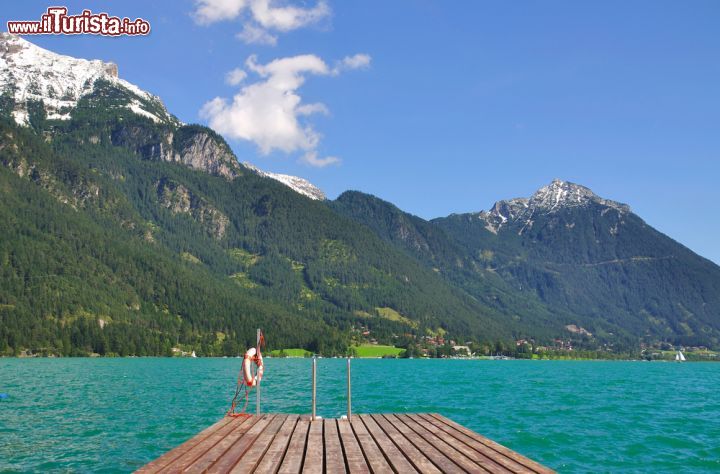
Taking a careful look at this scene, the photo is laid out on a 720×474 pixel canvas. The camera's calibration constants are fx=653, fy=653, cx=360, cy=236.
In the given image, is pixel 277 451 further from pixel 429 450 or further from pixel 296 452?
pixel 429 450

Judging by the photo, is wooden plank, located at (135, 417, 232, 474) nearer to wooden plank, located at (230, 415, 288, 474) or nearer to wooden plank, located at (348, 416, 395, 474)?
wooden plank, located at (230, 415, 288, 474)

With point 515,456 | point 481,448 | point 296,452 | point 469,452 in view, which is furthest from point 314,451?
point 515,456

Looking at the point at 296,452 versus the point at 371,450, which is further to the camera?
the point at 371,450

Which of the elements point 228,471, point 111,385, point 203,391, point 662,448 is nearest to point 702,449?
point 662,448

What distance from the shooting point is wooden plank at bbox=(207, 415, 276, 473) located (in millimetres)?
18952

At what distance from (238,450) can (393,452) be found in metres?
5.16

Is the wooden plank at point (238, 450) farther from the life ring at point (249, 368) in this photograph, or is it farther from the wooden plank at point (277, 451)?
the life ring at point (249, 368)

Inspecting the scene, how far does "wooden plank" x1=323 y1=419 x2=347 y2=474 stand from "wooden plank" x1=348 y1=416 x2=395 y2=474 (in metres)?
0.79

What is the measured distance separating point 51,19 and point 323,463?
17007 centimetres

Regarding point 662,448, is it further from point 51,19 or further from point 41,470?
point 51,19

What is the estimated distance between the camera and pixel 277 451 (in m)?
21.6

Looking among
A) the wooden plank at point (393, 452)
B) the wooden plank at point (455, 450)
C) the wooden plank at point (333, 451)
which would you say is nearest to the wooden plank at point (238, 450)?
the wooden plank at point (333, 451)

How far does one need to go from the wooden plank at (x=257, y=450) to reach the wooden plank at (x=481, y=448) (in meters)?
6.96

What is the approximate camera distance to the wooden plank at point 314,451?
61.6 ft
